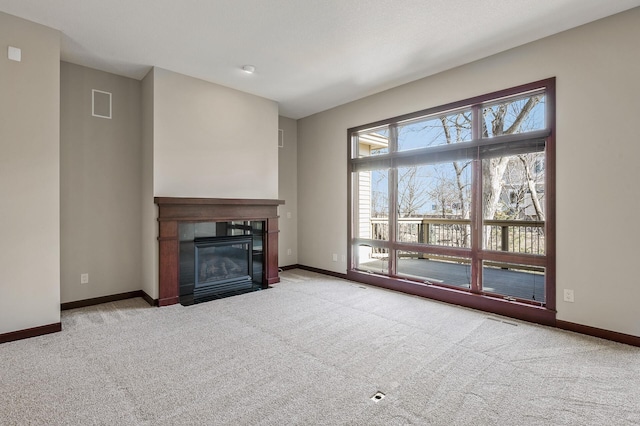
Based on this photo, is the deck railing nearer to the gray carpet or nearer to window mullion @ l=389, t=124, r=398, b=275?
window mullion @ l=389, t=124, r=398, b=275

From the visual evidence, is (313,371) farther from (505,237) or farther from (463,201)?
(463,201)

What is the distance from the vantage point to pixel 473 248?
3930 millimetres

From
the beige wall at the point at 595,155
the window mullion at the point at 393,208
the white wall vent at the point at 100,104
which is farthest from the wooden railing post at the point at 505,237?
the white wall vent at the point at 100,104

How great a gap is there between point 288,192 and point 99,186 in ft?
9.95

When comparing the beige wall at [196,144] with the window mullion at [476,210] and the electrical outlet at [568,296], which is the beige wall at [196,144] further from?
the electrical outlet at [568,296]

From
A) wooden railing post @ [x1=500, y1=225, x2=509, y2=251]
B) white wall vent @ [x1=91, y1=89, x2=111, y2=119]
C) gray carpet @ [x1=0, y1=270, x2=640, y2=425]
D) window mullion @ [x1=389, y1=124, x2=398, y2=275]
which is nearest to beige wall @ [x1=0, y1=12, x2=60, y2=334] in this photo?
gray carpet @ [x1=0, y1=270, x2=640, y2=425]

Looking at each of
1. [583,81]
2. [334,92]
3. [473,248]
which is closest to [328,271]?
[473,248]

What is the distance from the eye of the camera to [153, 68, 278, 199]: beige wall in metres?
4.02

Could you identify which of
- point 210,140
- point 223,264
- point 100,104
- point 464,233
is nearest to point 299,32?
point 210,140

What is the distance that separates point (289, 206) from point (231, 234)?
167cm

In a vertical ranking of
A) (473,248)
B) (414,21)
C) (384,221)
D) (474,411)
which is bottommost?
(474,411)

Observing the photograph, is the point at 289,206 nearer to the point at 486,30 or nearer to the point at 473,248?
the point at 473,248

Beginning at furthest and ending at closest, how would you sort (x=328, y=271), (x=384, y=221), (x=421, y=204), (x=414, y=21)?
(x=328, y=271) → (x=384, y=221) → (x=421, y=204) → (x=414, y=21)

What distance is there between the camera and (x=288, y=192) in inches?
241
